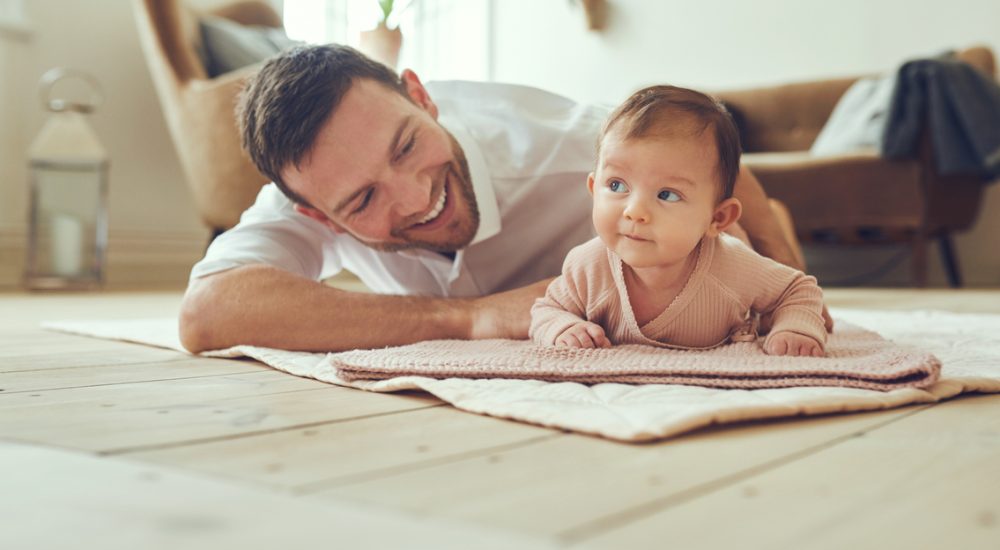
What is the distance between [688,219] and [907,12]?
3100 millimetres

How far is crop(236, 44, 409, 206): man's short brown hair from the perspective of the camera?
1.21m

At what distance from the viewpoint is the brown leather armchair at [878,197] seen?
2977mm

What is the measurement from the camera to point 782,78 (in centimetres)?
391

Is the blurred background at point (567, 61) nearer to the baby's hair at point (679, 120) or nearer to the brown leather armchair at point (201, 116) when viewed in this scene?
the brown leather armchair at point (201, 116)

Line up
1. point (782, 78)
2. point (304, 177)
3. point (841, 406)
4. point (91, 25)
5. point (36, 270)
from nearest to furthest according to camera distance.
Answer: point (841, 406)
point (304, 177)
point (36, 270)
point (91, 25)
point (782, 78)

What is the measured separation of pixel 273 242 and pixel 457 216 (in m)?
0.30

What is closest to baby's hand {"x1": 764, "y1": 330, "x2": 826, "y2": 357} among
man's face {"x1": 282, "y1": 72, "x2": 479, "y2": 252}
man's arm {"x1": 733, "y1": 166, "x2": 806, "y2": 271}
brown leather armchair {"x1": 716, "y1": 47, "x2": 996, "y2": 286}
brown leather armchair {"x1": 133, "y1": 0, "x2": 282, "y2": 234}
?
man's arm {"x1": 733, "y1": 166, "x2": 806, "y2": 271}

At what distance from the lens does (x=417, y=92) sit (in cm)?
138

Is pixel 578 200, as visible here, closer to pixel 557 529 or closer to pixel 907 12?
pixel 557 529

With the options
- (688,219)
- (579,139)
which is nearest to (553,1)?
(579,139)

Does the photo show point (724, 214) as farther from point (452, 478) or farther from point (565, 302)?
point (452, 478)

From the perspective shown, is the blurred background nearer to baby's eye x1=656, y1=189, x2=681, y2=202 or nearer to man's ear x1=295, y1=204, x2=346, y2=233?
man's ear x1=295, y1=204, x2=346, y2=233

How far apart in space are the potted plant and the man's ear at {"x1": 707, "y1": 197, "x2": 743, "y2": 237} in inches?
109

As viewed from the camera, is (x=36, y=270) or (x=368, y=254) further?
(x=36, y=270)
